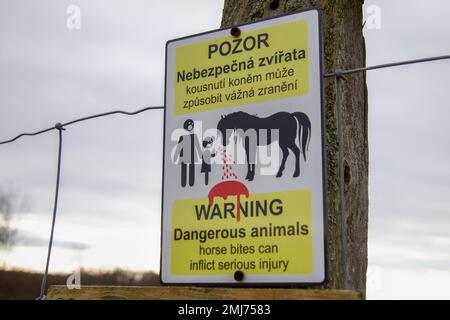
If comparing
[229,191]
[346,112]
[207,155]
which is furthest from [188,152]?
[346,112]

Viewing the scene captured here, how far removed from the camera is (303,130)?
7.28ft

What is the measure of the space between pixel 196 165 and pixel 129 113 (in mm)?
494

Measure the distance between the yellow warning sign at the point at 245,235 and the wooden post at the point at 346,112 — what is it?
0.36m

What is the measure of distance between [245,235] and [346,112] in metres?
0.77

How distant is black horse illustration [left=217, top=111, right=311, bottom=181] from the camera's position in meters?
2.22

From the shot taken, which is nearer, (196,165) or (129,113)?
(196,165)

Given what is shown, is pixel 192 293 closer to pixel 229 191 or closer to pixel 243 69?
pixel 229 191

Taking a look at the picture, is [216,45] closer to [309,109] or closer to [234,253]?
[309,109]

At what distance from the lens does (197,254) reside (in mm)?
2316

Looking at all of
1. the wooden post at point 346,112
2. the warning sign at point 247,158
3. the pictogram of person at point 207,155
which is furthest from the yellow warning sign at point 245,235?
the wooden post at point 346,112

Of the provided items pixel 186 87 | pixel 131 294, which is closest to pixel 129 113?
pixel 186 87

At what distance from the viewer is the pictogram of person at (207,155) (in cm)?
238

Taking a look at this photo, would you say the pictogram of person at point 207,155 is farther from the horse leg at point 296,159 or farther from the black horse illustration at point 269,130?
the horse leg at point 296,159

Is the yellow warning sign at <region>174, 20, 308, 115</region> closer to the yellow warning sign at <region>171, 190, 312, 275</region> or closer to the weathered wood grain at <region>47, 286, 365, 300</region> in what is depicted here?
the yellow warning sign at <region>171, 190, 312, 275</region>
